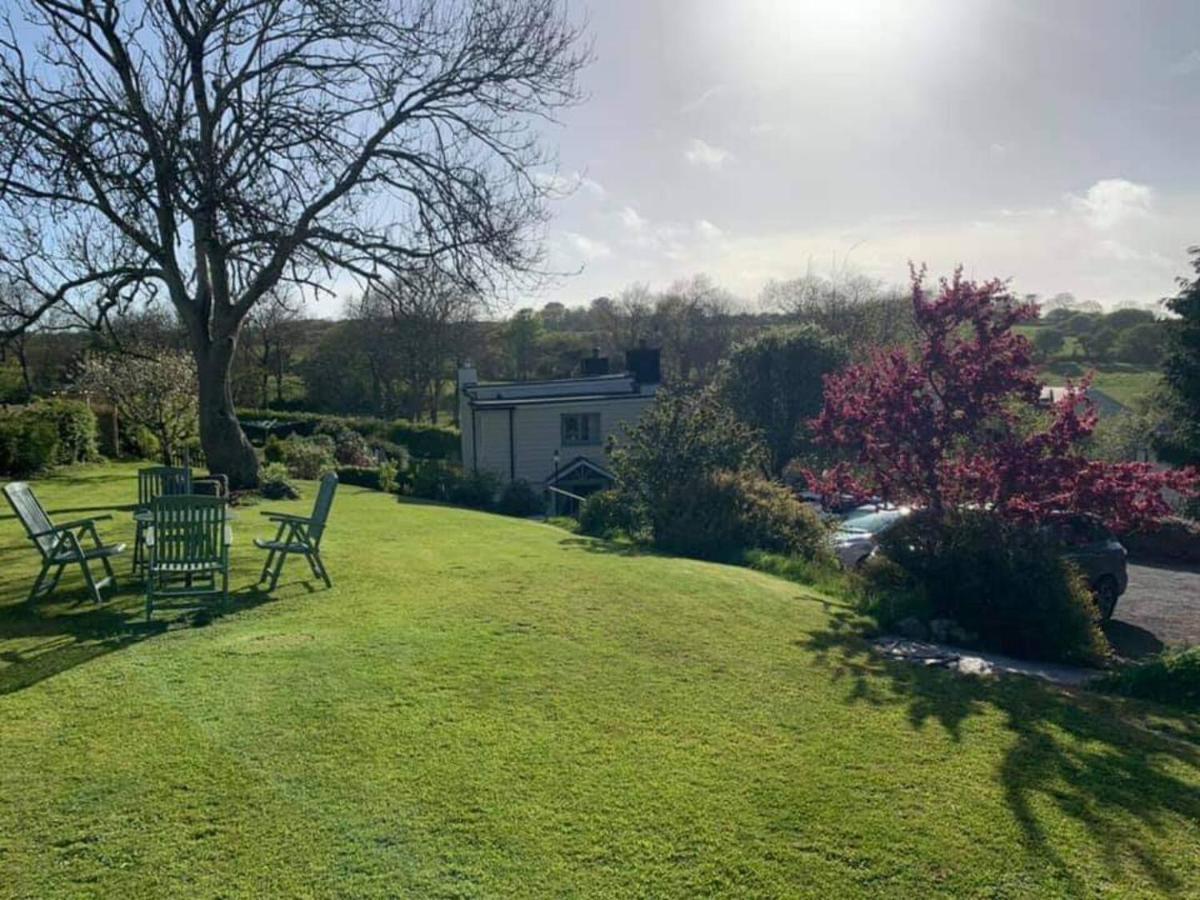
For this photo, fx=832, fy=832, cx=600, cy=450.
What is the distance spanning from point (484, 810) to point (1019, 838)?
246 centimetres

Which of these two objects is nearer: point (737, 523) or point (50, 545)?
point (50, 545)

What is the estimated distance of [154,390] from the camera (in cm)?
2362

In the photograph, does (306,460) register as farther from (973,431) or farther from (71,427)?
(973,431)

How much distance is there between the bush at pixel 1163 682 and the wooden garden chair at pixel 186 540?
782 cm

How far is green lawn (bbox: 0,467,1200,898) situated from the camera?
11.4ft

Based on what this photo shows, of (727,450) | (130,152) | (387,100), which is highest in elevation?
(387,100)

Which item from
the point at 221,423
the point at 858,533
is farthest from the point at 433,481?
the point at 858,533

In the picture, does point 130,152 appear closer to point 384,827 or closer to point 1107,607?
point 384,827

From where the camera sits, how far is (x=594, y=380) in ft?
115

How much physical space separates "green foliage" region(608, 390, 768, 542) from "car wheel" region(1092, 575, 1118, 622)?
597 cm

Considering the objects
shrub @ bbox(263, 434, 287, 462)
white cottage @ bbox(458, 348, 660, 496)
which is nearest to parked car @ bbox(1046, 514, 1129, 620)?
white cottage @ bbox(458, 348, 660, 496)

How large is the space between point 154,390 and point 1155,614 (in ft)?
80.0

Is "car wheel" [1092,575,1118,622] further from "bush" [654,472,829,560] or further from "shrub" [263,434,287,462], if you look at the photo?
"shrub" [263,434,287,462]

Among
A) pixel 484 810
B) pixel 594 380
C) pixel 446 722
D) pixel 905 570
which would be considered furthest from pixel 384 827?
A: pixel 594 380
